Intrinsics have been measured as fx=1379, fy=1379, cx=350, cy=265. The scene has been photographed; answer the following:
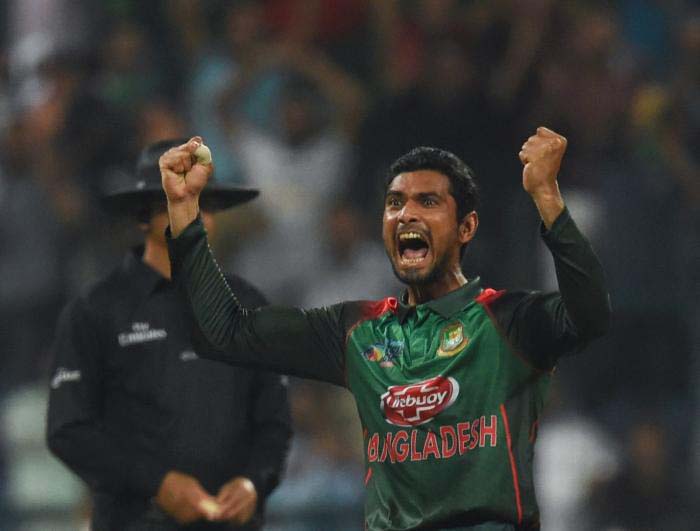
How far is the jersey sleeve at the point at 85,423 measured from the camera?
3918 millimetres

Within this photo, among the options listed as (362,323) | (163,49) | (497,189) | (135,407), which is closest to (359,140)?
(497,189)

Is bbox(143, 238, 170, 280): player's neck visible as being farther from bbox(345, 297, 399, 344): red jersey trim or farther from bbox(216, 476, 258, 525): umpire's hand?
bbox(345, 297, 399, 344): red jersey trim

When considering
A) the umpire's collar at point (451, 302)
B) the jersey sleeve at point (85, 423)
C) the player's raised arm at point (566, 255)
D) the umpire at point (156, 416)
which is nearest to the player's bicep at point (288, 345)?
the umpire's collar at point (451, 302)

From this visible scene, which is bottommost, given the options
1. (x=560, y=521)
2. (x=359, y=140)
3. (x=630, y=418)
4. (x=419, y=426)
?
(x=560, y=521)

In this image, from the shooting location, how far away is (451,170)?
9.86ft

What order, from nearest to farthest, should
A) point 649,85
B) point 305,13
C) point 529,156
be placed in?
point 529,156, point 649,85, point 305,13

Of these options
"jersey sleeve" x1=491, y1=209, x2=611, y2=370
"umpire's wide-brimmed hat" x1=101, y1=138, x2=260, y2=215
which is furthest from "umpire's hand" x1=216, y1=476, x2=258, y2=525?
"jersey sleeve" x1=491, y1=209, x2=611, y2=370

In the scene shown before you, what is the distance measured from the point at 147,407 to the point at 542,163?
1.79m

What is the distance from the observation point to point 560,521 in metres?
6.43

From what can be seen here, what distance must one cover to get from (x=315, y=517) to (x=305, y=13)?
2803 mm

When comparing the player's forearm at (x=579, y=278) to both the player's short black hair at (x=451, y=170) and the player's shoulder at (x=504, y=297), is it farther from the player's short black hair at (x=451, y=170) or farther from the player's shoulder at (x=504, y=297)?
the player's short black hair at (x=451, y=170)

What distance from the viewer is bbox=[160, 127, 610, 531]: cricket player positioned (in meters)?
2.69

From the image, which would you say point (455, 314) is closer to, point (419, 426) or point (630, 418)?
point (419, 426)

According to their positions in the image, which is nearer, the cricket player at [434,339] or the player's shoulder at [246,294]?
the cricket player at [434,339]
